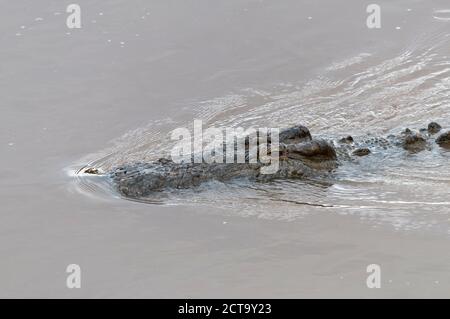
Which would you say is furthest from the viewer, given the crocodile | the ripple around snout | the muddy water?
the crocodile

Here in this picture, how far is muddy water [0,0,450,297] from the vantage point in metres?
6.20

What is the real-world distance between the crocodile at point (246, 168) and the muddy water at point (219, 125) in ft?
0.39

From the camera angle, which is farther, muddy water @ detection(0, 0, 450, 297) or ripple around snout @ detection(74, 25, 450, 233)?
ripple around snout @ detection(74, 25, 450, 233)

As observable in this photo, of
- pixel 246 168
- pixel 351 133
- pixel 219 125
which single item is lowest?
pixel 246 168

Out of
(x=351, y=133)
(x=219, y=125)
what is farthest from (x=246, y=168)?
(x=351, y=133)

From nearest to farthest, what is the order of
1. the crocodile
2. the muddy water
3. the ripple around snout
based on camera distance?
the muddy water → the ripple around snout → the crocodile

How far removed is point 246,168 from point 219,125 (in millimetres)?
1458

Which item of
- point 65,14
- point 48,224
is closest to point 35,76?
point 65,14

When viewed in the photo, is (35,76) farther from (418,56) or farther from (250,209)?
(418,56)

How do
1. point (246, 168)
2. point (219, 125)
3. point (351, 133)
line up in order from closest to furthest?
point (246, 168)
point (351, 133)
point (219, 125)

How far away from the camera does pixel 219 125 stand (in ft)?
29.2

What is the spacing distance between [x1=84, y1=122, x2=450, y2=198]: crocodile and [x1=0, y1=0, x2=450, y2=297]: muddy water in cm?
12

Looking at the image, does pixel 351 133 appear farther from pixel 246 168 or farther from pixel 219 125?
pixel 246 168

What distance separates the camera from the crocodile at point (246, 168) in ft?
24.0
